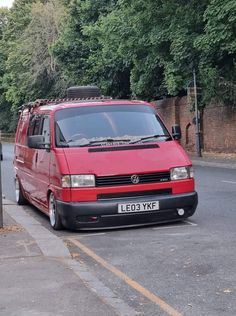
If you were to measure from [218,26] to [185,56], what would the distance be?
4360mm

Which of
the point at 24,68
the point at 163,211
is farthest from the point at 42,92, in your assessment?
the point at 163,211

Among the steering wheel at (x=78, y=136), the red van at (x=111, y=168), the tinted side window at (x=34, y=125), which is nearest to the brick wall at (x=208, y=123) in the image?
the tinted side window at (x=34, y=125)

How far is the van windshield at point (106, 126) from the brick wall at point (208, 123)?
20.1 m

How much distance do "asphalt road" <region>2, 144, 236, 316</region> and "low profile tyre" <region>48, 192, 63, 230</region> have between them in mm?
232

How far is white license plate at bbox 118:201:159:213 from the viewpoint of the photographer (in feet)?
28.8

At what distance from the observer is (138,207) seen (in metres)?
8.84

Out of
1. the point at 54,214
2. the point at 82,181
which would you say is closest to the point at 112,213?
the point at 82,181

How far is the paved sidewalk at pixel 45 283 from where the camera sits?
5281 millimetres

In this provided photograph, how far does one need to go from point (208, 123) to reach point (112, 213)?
24.2 meters

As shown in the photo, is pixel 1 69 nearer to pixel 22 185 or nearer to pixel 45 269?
pixel 22 185

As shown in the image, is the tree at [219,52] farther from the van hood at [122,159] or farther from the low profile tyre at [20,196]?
the van hood at [122,159]

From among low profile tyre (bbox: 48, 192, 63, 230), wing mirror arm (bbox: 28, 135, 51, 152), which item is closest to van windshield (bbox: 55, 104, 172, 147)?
wing mirror arm (bbox: 28, 135, 51, 152)

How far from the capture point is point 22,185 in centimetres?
1254

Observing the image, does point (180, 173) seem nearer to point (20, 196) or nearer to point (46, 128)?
point (46, 128)
